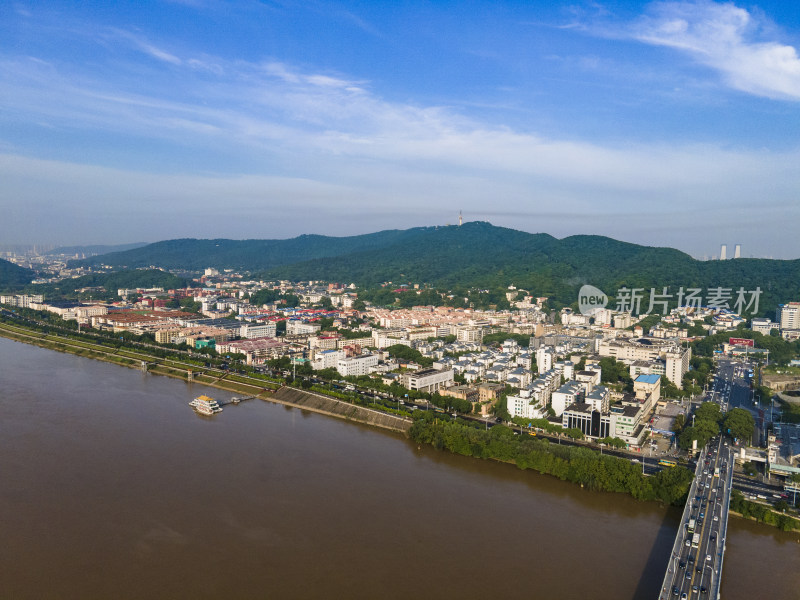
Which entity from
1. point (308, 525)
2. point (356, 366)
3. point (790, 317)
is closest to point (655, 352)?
point (356, 366)

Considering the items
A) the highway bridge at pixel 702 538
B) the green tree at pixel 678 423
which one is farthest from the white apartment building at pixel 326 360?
the highway bridge at pixel 702 538

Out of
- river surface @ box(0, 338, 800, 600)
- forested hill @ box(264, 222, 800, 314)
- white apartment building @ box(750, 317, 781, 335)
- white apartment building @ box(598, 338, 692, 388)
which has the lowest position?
river surface @ box(0, 338, 800, 600)

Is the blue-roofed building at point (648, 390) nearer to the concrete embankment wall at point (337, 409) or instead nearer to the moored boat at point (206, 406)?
the concrete embankment wall at point (337, 409)

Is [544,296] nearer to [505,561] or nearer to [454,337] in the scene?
[454,337]

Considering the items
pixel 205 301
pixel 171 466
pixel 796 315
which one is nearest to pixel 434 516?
pixel 171 466

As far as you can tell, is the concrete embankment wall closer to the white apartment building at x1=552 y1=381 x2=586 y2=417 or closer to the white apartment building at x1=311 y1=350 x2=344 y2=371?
the white apartment building at x1=311 y1=350 x2=344 y2=371

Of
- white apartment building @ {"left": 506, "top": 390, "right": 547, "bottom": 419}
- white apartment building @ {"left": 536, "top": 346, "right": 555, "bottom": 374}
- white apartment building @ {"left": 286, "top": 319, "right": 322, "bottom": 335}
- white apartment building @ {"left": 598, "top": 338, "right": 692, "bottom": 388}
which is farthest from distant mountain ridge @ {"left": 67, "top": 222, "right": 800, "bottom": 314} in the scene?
white apartment building @ {"left": 506, "top": 390, "right": 547, "bottom": 419}
